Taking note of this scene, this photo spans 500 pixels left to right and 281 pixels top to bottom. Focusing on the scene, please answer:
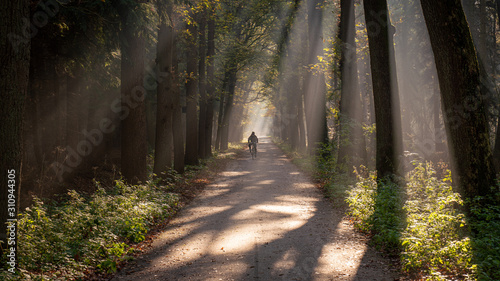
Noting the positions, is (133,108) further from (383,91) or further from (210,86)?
(210,86)

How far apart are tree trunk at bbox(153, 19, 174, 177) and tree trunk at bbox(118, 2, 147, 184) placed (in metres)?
2.36

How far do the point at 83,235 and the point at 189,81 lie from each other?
14387 mm

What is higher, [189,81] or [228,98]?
[228,98]

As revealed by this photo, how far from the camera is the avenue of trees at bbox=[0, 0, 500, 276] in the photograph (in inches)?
257

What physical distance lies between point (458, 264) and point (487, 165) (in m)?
2.37

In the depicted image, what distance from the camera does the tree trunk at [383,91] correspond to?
34.1 ft

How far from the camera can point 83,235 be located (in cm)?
682

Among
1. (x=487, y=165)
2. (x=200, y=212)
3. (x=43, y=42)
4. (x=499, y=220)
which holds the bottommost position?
(x=200, y=212)

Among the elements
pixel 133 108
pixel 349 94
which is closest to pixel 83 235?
pixel 133 108

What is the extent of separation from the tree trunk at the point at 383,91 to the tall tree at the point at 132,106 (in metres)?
6.78

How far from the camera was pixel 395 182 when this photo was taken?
32.7 feet

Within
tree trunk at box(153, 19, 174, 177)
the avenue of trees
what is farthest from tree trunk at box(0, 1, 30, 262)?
tree trunk at box(153, 19, 174, 177)

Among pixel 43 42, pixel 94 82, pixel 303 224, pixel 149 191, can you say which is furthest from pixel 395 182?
pixel 94 82

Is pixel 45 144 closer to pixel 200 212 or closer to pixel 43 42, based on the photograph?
pixel 43 42
